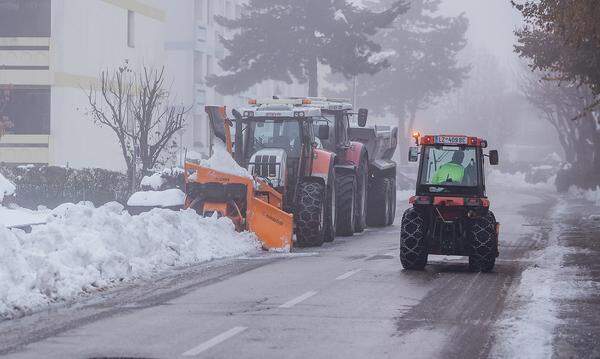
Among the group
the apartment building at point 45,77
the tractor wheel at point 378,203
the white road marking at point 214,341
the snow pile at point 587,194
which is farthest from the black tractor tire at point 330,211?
the snow pile at point 587,194

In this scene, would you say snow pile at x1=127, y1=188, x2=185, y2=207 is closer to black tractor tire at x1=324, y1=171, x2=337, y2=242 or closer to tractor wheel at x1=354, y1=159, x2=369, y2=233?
black tractor tire at x1=324, y1=171, x2=337, y2=242

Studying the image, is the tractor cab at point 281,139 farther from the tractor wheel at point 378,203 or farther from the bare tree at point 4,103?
the bare tree at point 4,103

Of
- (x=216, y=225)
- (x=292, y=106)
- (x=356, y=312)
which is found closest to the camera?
(x=356, y=312)

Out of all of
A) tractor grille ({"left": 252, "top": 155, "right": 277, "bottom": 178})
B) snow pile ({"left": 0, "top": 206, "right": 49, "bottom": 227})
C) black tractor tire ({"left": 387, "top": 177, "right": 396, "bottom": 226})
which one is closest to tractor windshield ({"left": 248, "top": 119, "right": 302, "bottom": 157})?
tractor grille ({"left": 252, "top": 155, "right": 277, "bottom": 178})

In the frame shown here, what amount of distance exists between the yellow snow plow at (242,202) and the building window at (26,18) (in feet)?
89.6

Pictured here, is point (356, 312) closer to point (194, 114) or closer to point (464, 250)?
point (464, 250)

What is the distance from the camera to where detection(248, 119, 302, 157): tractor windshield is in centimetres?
2373

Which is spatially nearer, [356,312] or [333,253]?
[356,312]

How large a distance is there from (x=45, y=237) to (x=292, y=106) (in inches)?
403

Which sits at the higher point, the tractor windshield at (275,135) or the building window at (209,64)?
the building window at (209,64)

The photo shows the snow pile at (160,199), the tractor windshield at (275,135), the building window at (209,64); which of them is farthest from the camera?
the building window at (209,64)

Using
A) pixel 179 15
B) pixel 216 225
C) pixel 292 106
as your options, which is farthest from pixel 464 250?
pixel 179 15

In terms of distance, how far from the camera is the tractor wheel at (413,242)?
17391mm

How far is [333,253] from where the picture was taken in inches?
827
